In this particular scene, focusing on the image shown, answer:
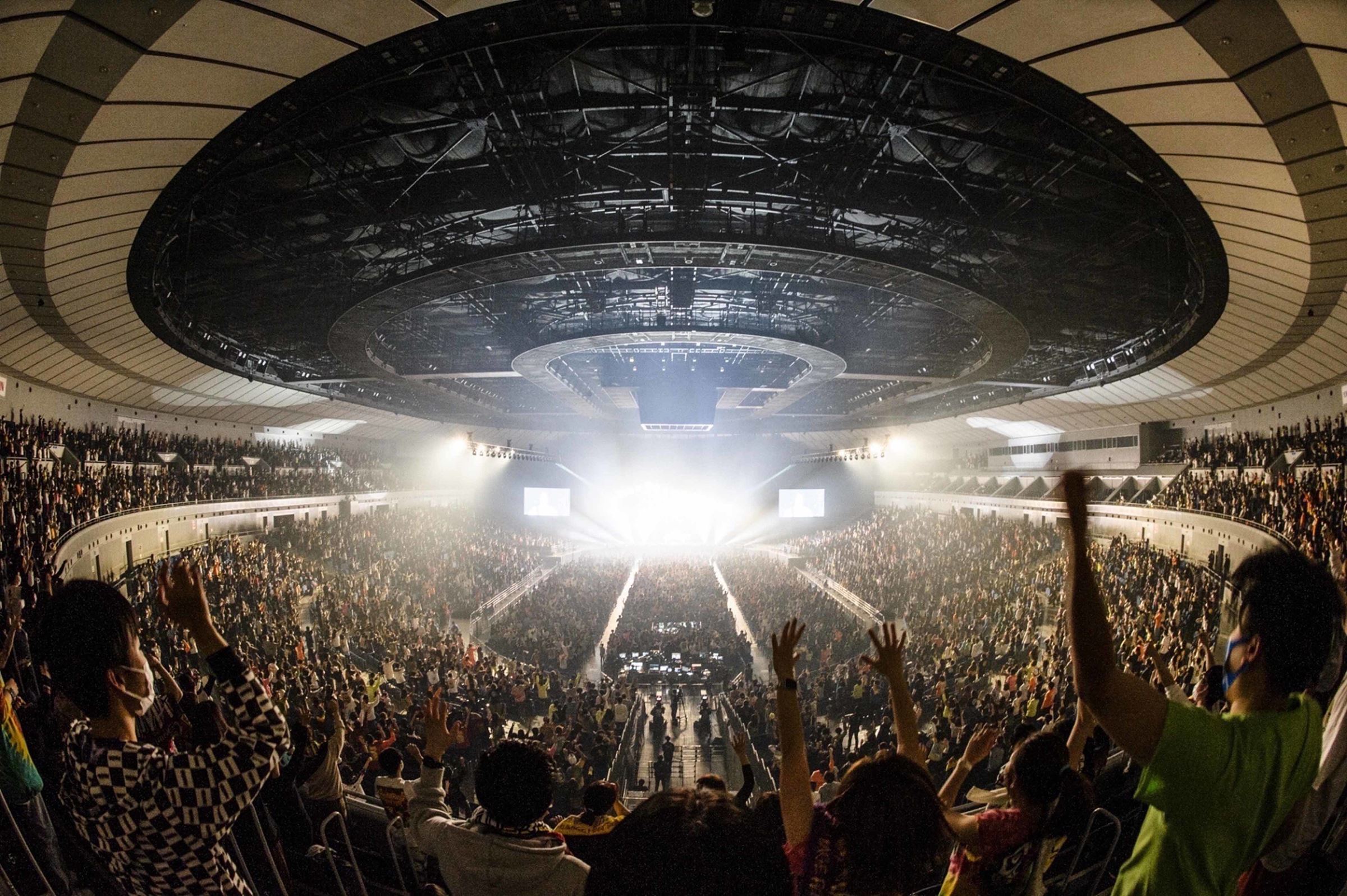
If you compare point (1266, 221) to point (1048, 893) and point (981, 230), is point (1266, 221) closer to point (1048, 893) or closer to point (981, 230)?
point (981, 230)

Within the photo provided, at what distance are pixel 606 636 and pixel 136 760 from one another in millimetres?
21972

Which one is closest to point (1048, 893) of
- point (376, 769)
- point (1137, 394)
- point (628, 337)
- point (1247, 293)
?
point (376, 769)

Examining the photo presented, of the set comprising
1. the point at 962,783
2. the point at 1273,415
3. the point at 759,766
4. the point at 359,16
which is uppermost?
the point at 359,16

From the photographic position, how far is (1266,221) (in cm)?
862

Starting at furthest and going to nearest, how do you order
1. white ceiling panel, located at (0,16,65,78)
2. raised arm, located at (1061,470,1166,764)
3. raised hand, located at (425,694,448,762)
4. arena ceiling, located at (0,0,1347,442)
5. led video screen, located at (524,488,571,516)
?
led video screen, located at (524,488,571,516), arena ceiling, located at (0,0,1347,442), white ceiling panel, located at (0,16,65,78), raised hand, located at (425,694,448,762), raised arm, located at (1061,470,1166,764)

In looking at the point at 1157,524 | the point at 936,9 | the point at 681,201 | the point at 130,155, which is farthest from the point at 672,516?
the point at 936,9

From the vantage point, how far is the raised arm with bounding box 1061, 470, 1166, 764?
1.41 m

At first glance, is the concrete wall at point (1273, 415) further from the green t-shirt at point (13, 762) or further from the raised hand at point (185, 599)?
the green t-shirt at point (13, 762)

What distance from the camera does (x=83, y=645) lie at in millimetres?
1738

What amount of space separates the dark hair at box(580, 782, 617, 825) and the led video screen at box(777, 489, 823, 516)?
39.0 meters

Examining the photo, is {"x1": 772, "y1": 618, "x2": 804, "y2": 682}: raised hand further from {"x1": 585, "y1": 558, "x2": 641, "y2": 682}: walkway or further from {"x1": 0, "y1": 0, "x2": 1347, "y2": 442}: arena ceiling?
{"x1": 585, "y1": 558, "x2": 641, "y2": 682}: walkway

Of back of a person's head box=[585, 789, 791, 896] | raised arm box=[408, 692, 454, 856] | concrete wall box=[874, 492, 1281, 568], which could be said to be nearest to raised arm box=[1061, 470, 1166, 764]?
back of a person's head box=[585, 789, 791, 896]

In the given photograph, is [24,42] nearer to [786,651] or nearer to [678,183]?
[678,183]

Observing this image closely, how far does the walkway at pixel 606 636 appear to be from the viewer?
18.2m
